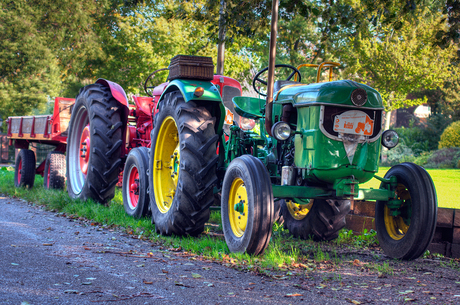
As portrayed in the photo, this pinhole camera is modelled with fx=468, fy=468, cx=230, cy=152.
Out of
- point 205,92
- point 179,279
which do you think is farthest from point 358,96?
point 179,279

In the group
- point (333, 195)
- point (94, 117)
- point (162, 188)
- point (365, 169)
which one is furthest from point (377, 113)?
point (94, 117)

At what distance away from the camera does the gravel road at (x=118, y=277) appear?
2996 millimetres

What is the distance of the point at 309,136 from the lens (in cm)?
431

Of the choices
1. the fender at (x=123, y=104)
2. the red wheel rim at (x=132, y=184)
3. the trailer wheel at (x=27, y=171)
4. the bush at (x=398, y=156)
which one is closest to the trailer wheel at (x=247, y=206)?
the red wheel rim at (x=132, y=184)

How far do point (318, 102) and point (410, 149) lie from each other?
19647mm

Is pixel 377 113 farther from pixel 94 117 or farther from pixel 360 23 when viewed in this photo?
pixel 94 117

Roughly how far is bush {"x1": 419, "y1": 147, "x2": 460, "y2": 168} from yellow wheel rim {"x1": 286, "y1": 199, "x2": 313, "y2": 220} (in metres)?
12.3

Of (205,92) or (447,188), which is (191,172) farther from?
(447,188)

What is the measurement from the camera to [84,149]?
26.7 ft

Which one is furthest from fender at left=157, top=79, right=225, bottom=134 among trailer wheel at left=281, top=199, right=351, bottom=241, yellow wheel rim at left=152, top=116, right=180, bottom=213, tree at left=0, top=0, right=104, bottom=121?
tree at left=0, top=0, right=104, bottom=121

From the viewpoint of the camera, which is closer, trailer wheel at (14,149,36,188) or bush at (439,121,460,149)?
trailer wheel at (14,149,36,188)

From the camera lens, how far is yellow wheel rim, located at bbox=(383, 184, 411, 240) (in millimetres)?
4660

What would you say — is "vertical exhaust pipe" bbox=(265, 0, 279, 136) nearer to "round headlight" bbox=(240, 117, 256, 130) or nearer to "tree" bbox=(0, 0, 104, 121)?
"round headlight" bbox=(240, 117, 256, 130)

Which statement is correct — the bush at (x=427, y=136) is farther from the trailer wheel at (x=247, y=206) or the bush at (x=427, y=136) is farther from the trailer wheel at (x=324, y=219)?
the trailer wheel at (x=247, y=206)
